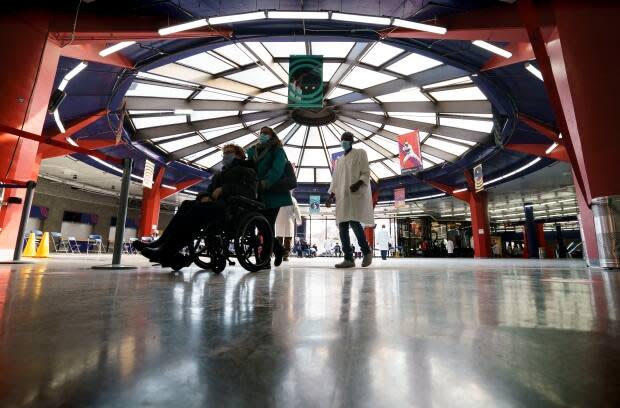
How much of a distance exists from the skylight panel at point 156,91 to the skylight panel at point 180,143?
3248 millimetres

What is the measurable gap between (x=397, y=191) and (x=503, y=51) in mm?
11134

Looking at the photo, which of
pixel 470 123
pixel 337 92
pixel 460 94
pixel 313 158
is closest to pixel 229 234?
pixel 337 92

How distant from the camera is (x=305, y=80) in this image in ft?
24.0

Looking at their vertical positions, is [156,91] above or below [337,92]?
below

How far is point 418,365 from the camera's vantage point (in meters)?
0.44

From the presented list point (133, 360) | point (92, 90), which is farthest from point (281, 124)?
point (133, 360)

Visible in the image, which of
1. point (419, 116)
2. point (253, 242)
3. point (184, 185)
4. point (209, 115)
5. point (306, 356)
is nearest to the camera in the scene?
point (306, 356)

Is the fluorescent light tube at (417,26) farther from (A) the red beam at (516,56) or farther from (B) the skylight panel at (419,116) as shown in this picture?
(B) the skylight panel at (419,116)

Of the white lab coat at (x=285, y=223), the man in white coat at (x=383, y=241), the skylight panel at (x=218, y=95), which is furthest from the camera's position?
the man in white coat at (x=383, y=241)

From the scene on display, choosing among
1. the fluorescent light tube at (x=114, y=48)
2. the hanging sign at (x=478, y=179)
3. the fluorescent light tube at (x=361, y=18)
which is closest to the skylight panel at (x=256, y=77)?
the fluorescent light tube at (x=114, y=48)

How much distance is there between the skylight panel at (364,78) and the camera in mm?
8516

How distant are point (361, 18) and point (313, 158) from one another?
1041cm

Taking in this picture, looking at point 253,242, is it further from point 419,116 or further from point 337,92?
point 419,116

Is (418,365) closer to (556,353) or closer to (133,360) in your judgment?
(556,353)
